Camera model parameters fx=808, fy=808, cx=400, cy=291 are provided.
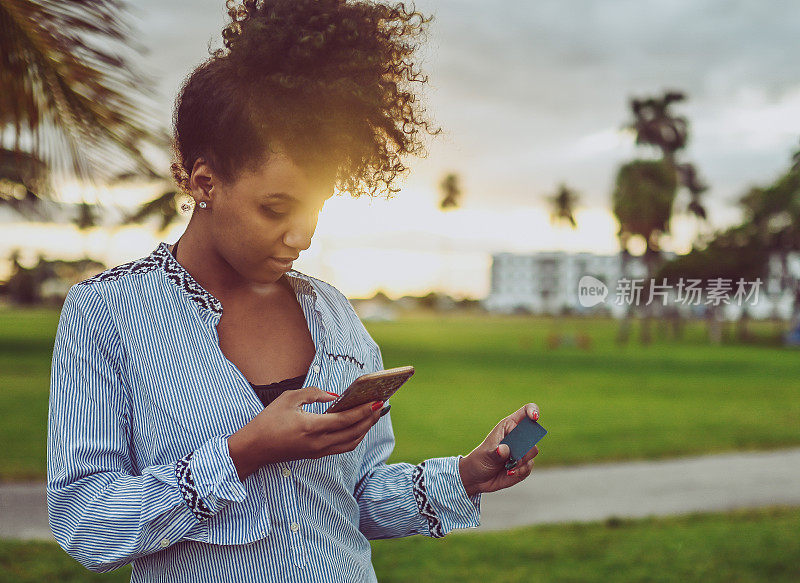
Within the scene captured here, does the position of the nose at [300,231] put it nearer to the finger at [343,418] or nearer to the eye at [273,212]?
the eye at [273,212]

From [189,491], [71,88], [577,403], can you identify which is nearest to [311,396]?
[189,491]

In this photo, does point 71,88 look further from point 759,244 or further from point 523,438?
point 759,244

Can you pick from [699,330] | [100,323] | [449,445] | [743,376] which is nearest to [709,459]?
[449,445]

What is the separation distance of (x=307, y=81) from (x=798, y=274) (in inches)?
203

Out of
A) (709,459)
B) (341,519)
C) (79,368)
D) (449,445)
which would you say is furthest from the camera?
(449,445)

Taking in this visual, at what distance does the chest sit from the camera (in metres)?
1.50

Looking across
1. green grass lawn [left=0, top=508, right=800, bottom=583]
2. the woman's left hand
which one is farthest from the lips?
green grass lawn [left=0, top=508, right=800, bottom=583]

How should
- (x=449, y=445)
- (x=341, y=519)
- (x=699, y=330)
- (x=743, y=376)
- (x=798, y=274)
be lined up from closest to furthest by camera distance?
(x=341, y=519)
(x=798, y=274)
(x=449, y=445)
(x=743, y=376)
(x=699, y=330)

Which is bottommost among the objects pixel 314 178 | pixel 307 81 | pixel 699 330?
pixel 699 330

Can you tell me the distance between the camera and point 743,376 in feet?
67.6

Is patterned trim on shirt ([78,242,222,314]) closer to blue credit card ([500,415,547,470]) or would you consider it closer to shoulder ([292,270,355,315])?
shoulder ([292,270,355,315])

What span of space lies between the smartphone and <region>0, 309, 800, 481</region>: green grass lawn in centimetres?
682

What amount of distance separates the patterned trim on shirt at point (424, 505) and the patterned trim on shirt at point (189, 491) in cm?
50

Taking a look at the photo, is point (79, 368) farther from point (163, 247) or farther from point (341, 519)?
point (341, 519)
